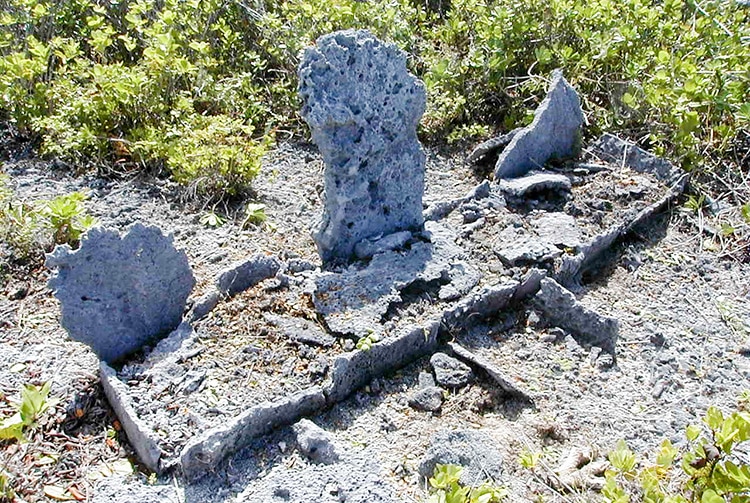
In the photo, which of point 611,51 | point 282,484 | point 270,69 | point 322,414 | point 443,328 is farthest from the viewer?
point 270,69

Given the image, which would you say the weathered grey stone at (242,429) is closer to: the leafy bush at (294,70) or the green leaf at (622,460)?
the green leaf at (622,460)

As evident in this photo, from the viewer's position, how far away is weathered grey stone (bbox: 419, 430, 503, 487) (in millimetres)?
2818

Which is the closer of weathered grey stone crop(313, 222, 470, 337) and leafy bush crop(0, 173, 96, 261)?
weathered grey stone crop(313, 222, 470, 337)

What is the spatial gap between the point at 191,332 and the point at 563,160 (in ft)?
7.83

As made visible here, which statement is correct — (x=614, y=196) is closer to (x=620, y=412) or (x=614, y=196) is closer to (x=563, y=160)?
(x=563, y=160)

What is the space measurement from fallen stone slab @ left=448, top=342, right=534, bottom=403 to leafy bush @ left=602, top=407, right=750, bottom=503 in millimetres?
479

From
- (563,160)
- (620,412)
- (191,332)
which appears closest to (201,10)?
(563,160)

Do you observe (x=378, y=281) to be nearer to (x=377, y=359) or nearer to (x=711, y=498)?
(x=377, y=359)

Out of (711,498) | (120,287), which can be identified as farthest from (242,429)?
(711,498)

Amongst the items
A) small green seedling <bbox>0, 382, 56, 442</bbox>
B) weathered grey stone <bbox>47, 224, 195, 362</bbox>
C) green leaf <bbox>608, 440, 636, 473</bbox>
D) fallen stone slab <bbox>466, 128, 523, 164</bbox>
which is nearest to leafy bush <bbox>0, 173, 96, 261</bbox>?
weathered grey stone <bbox>47, 224, 195, 362</bbox>

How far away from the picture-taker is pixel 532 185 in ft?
13.8

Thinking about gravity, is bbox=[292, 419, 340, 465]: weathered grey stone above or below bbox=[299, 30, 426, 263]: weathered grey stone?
below

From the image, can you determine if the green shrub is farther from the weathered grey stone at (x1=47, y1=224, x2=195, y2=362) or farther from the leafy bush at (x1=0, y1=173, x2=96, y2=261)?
the leafy bush at (x1=0, y1=173, x2=96, y2=261)

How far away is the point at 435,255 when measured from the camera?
12.2 feet
